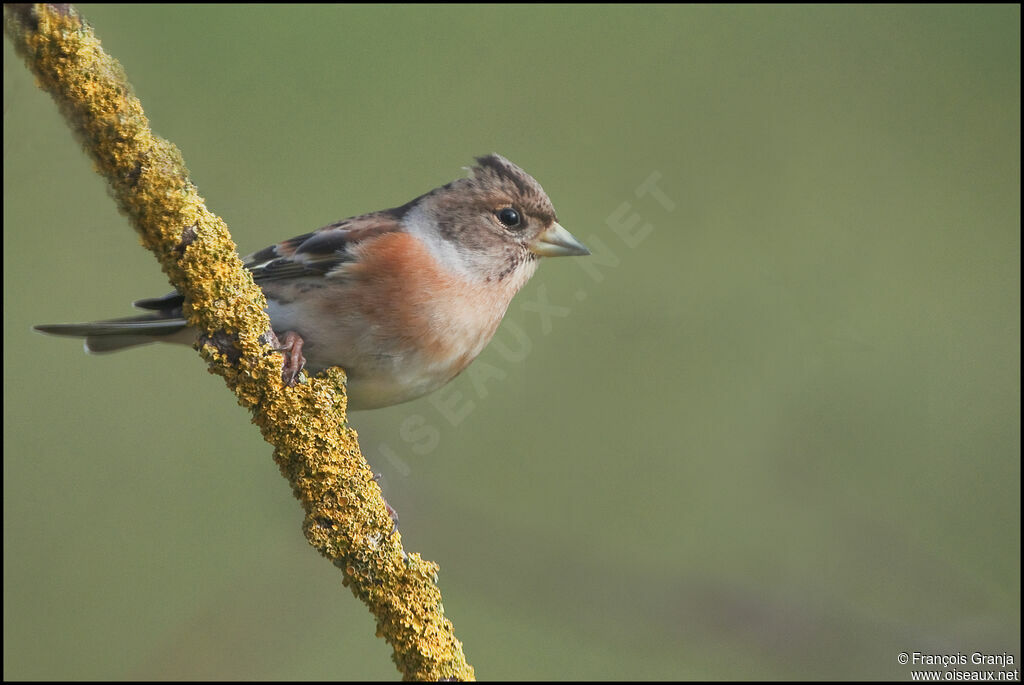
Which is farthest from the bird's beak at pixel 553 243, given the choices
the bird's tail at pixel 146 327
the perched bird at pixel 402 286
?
the bird's tail at pixel 146 327

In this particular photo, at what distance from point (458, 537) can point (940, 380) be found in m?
4.40

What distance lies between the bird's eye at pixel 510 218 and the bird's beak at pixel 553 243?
96 millimetres

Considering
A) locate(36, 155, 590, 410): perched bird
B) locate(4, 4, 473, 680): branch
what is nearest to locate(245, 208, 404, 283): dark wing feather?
locate(36, 155, 590, 410): perched bird

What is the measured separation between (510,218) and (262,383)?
5.50ft

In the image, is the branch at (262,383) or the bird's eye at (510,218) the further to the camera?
the bird's eye at (510,218)

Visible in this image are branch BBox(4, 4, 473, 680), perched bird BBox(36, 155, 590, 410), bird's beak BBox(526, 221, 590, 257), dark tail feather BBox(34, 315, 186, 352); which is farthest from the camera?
bird's beak BBox(526, 221, 590, 257)

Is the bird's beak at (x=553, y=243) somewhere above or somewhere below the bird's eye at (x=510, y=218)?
below

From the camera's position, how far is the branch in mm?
2125

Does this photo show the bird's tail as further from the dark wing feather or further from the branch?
the branch

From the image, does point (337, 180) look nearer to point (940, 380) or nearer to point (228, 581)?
point (228, 581)

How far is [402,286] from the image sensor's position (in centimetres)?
349

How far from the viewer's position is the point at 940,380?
7.16 meters

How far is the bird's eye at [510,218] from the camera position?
3.84 m

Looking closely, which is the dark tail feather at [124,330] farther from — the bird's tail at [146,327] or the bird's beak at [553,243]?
the bird's beak at [553,243]
